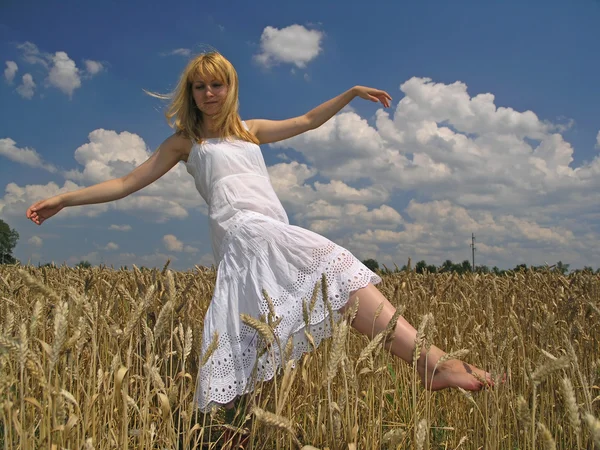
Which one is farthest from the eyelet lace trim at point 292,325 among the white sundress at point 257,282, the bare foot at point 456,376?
the bare foot at point 456,376

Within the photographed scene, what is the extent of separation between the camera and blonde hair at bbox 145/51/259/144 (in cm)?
319

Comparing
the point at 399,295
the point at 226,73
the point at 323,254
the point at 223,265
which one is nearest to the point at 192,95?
the point at 226,73

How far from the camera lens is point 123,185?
10.5ft

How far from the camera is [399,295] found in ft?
11.0

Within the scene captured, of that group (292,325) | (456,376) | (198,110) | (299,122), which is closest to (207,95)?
(198,110)

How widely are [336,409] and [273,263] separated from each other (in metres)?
1.09

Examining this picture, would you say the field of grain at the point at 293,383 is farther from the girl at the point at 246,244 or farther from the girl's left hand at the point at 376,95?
the girl's left hand at the point at 376,95

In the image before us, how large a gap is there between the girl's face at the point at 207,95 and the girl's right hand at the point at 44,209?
100 centimetres

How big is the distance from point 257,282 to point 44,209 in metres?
1.44

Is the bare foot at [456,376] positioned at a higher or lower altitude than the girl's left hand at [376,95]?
lower

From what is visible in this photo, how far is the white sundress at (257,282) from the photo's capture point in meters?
2.33

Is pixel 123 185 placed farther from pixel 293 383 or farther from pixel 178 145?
pixel 293 383

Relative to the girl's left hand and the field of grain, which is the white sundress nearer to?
the field of grain

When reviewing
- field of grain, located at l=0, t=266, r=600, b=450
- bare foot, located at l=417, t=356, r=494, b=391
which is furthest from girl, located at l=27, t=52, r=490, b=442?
field of grain, located at l=0, t=266, r=600, b=450
